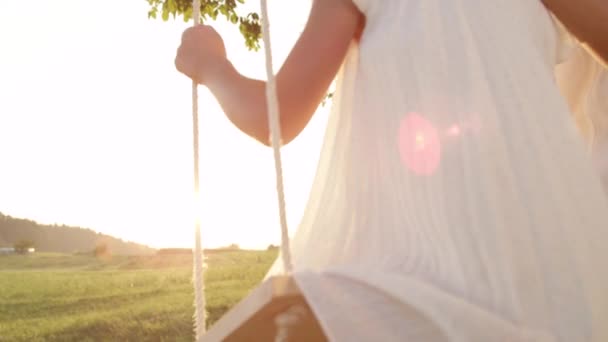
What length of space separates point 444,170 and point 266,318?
0.33 m

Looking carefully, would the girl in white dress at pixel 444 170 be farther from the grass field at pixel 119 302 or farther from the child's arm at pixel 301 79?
the grass field at pixel 119 302

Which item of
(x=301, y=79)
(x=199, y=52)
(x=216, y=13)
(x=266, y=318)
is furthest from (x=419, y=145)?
(x=216, y=13)

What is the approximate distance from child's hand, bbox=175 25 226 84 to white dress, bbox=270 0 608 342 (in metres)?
0.23

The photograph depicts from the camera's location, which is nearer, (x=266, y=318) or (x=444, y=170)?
(x=266, y=318)

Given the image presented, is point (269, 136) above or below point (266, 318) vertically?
above

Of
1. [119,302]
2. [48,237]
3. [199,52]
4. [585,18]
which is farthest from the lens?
[48,237]

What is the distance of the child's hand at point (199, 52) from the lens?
1103 millimetres

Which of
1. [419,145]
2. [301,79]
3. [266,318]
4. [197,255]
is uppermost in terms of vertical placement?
[301,79]

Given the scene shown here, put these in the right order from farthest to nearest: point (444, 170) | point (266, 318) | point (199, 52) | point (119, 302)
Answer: point (119, 302), point (199, 52), point (444, 170), point (266, 318)

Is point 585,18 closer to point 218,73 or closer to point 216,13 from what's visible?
point 218,73

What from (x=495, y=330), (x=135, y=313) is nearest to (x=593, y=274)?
(x=495, y=330)

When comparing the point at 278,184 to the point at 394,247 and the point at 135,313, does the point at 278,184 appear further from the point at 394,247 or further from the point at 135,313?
the point at 135,313

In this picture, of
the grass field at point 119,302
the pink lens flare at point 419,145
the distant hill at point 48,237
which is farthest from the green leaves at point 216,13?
the distant hill at point 48,237

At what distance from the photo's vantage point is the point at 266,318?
769mm
